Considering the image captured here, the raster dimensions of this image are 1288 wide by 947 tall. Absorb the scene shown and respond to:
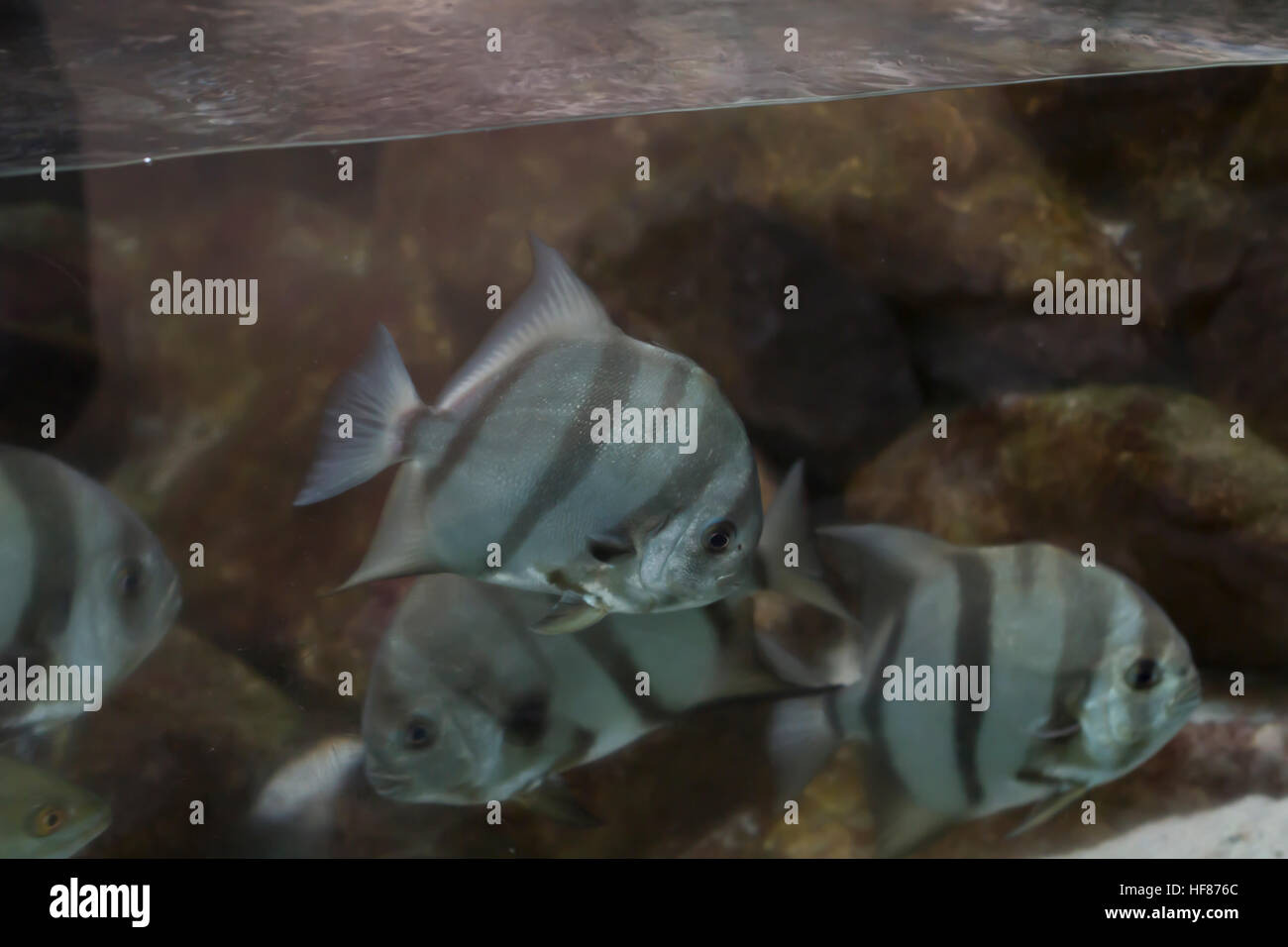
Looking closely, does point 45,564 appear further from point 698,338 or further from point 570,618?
point 698,338

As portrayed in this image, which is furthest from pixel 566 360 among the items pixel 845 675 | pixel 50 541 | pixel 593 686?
pixel 50 541

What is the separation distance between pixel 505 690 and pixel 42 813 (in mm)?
1096

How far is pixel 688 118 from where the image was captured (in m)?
2.91

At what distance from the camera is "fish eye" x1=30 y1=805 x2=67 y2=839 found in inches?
73.4

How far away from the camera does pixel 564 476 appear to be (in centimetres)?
171

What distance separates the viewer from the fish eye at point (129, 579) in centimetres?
204

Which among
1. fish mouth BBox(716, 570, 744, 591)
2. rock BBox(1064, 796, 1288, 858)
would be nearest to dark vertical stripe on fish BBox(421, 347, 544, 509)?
fish mouth BBox(716, 570, 744, 591)

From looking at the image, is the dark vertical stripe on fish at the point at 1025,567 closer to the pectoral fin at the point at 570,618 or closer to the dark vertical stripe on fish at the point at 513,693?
the pectoral fin at the point at 570,618

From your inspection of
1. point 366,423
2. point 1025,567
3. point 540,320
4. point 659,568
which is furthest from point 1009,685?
point 366,423

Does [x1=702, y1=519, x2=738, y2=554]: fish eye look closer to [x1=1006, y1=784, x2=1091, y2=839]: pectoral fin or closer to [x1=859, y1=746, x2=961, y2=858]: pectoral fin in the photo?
[x1=859, y1=746, x2=961, y2=858]: pectoral fin

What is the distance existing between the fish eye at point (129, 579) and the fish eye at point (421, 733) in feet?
2.76

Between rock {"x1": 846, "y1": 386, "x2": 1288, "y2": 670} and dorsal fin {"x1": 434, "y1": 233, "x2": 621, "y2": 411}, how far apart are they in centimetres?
119

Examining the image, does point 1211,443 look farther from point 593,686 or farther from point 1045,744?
point 593,686

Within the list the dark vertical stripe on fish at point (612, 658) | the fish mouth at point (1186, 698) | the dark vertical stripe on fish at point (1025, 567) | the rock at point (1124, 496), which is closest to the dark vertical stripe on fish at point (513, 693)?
the dark vertical stripe on fish at point (612, 658)
